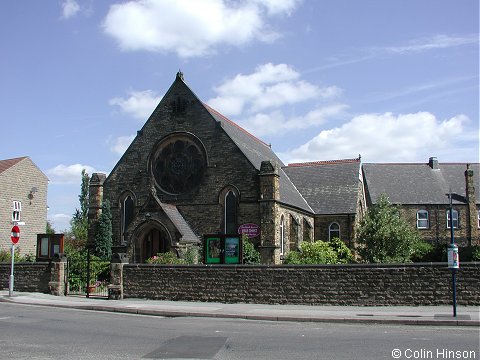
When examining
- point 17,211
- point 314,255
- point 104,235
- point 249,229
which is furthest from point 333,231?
point 17,211

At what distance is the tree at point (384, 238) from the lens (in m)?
33.8

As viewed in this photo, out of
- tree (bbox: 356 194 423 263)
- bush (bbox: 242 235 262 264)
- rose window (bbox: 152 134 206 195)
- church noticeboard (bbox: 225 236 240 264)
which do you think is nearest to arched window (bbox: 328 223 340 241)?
tree (bbox: 356 194 423 263)

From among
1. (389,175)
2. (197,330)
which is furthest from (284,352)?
(389,175)

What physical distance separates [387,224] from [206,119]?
43.3ft

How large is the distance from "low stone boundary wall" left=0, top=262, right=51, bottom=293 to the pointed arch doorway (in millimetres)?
6762

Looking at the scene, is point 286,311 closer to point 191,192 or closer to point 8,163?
point 191,192

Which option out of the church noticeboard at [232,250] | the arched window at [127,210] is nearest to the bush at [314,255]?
the church noticeboard at [232,250]

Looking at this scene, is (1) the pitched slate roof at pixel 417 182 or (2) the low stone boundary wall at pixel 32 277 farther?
(1) the pitched slate roof at pixel 417 182

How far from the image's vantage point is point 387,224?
34219 mm

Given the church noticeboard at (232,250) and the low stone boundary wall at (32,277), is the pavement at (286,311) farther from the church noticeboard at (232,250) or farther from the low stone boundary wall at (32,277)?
the low stone boundary wall at (32,277)

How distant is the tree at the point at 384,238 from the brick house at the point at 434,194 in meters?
14.6

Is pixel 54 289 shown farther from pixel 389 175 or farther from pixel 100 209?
pixel 389 175

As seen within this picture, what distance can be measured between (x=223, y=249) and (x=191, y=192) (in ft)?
37.7

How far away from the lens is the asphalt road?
1022 centimetres
